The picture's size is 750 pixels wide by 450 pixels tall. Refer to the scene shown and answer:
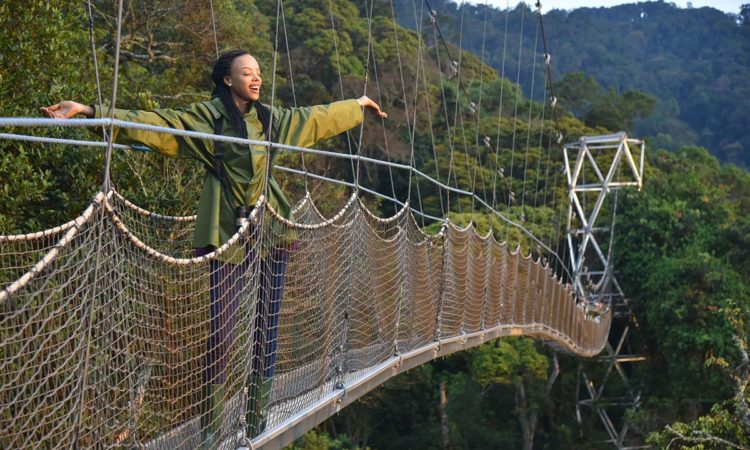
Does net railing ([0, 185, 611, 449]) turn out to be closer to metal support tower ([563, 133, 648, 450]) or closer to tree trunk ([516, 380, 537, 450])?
metal support tower ([563, 133, 648, 450])

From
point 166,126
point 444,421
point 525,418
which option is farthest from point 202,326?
point 525,418

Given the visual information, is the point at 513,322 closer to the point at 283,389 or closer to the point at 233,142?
the point at 283,389

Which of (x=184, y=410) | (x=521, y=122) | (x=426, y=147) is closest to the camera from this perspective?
(x=184, y=410)

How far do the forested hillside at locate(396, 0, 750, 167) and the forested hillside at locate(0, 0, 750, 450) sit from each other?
13.4 metres

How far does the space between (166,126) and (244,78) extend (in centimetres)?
23

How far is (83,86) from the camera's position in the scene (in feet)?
21.0

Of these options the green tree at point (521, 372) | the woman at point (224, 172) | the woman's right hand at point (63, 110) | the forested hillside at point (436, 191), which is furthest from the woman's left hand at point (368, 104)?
the green tree at point (521, 372)

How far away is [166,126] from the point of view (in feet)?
9.03

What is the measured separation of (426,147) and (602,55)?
113 feet

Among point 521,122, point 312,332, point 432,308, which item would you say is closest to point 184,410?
point 312,332

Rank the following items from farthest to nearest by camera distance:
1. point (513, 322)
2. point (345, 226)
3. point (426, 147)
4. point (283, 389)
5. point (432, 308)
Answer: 1. point (426, 147)
2. point (513, 322)
3. point (432, 308)
4. point (345, 226)
5. point (283, 389)

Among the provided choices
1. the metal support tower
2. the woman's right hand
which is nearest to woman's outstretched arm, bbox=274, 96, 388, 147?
the woman's right hand

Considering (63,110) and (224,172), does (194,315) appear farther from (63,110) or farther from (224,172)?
(63,110)

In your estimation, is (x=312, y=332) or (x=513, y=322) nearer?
(x=312, y=332)
